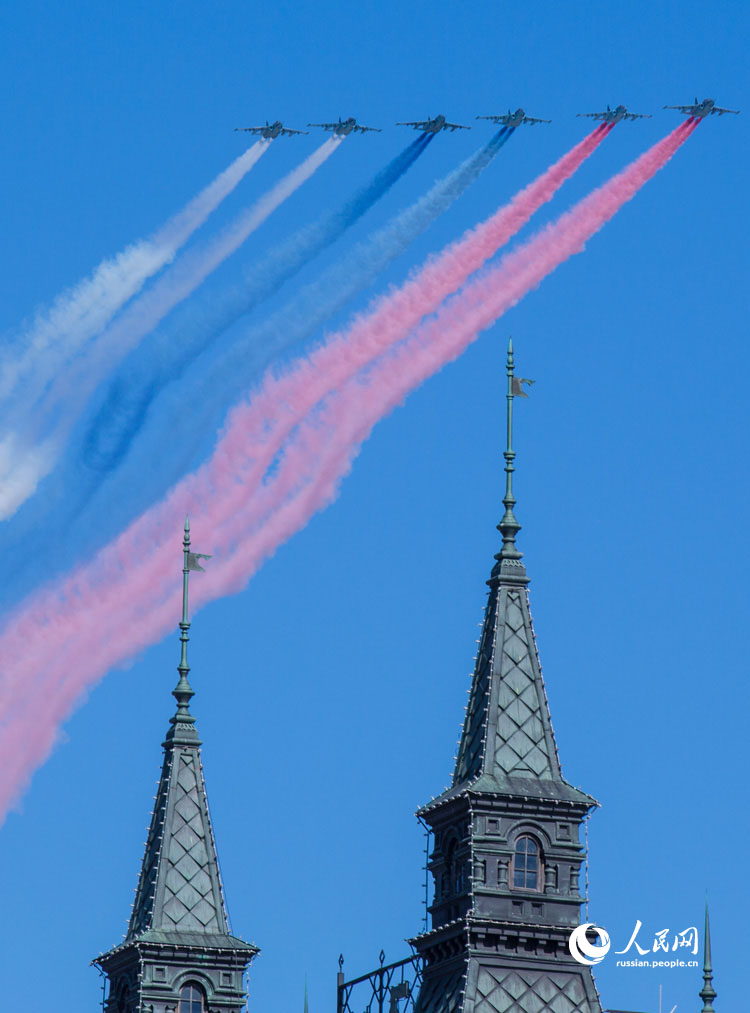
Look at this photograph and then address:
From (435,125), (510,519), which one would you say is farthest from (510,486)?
(435,125)

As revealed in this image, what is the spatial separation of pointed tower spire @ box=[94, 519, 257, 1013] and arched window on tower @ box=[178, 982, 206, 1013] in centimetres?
5

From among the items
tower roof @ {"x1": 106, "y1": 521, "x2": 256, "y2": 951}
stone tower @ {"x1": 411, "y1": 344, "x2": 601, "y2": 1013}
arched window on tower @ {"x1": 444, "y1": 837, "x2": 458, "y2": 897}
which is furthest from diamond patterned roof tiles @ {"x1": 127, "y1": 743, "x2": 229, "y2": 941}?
arched window on tower @ {"x1": 444, "y1": 837, "x2": 458, "y2": 897}

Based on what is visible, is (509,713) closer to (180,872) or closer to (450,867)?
(450,867)

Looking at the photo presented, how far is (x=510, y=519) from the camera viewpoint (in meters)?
114

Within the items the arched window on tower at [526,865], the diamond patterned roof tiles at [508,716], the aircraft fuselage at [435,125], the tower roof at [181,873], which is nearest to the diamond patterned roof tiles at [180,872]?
the tower roof at [181,873]

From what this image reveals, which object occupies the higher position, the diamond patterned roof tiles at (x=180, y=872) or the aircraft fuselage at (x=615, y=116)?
the aircraft fuselage at (x=615, y=116)

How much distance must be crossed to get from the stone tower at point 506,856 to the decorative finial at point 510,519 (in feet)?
5.36

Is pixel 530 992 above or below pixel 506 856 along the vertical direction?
below

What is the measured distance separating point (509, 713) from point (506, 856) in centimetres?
521

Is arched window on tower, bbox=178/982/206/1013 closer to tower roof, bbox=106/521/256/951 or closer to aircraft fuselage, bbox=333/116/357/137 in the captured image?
tower roof, bbox=106/521/256/951

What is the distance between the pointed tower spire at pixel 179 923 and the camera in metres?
112

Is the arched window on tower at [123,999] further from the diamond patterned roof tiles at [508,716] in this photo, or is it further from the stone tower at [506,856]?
the diamond patterned roof tiles at [508,716]

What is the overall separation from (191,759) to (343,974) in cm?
1018

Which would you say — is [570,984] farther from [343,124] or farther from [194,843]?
[343,124]
